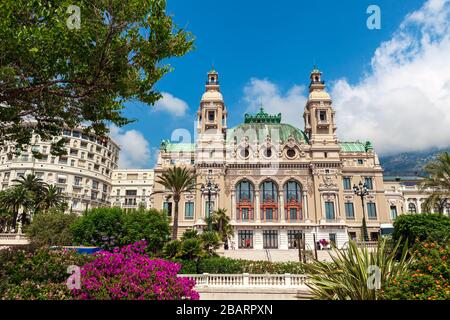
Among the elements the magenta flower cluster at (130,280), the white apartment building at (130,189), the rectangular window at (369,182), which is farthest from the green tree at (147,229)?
the white apartment building at (130,189)

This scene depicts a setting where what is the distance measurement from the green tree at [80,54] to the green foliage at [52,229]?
25.0 meters

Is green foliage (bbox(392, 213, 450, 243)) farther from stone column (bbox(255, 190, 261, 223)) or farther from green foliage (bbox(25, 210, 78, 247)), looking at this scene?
green foliage (bbox(25, 210, 78, 247))

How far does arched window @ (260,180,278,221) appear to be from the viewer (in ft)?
165

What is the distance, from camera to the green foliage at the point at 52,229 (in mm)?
33156

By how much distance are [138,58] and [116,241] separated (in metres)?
26.1

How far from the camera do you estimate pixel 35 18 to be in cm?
987

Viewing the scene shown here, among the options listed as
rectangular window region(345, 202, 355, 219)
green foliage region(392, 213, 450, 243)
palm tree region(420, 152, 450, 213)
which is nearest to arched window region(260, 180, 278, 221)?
rectangular window region(345, 202, 355, 219)

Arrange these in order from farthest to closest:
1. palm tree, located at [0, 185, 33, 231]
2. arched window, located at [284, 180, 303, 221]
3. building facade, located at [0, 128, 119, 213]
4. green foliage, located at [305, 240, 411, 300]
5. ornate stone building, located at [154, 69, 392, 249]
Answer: building facade, located at [0, 128, 119, 213] < arched window, located at [284, 180, 303, 221] < ornate stone building, located at [154, 69, 392, 249] < palm tree, located at [0, 185, 33, 231] < green foliage, located at [305, 240, 411, 300]

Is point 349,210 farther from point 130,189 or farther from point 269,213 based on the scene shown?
point 130,189

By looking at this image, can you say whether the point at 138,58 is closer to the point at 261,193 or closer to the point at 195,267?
the point at 195,267

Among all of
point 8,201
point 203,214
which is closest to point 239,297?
point 203,214

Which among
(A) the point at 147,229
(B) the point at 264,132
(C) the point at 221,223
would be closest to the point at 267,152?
(B) the point at 264,132

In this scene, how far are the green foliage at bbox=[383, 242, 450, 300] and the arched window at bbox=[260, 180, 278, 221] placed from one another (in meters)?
40.8

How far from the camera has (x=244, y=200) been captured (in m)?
51.2
